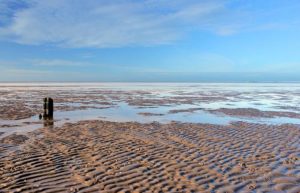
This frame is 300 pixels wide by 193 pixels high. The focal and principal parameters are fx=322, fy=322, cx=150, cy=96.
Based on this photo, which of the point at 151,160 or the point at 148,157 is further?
the point at 148,157

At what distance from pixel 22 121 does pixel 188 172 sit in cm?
1312

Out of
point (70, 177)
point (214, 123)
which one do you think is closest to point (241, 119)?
point (214, 123)

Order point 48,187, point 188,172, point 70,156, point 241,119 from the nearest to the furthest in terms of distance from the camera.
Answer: point 48,187, point 188,172, point 70,156, point 241,119

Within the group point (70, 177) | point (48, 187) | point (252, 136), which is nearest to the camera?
point (48, 187)

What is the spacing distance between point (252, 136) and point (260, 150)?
2938mm

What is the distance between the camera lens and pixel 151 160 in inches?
395

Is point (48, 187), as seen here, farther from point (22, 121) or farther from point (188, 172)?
point (22, 121)

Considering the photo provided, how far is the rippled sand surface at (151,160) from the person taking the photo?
7707mm

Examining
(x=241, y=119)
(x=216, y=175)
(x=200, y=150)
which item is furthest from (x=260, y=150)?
(x=241, y=119)

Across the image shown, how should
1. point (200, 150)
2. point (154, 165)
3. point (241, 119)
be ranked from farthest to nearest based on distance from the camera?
point (241, 119) → point (200, 150) → point (154, 165)

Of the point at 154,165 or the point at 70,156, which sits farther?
the point at 70,156

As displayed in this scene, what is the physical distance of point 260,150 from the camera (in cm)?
1169

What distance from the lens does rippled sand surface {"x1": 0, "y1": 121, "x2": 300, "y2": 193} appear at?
25.3 ft

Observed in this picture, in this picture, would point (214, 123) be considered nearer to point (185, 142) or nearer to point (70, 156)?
point (185, 142)
